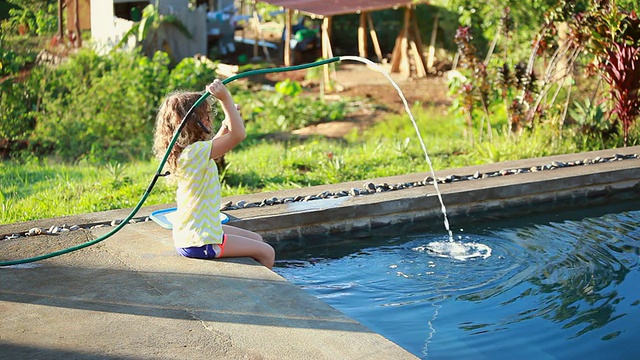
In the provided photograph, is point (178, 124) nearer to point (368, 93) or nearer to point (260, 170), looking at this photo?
point (260, 170)

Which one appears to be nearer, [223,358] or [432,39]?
[223,358]

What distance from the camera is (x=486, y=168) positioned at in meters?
7.50

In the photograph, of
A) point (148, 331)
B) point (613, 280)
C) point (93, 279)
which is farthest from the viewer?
point (613, 280)

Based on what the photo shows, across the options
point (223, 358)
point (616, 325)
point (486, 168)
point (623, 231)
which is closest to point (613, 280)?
point (616, 325)

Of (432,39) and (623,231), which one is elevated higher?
(432,39)

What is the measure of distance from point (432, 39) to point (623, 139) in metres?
8.59

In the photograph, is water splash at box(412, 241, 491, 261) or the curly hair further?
water splash at box(412, 241, 491, 261)

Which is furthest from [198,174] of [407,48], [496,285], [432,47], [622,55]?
[432,47]

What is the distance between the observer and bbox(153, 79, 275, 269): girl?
4.80 metres

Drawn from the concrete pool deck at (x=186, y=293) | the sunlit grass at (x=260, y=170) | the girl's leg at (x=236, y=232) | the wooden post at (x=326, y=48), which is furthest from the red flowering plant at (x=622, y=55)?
the wooden post at (x=326, y=48)

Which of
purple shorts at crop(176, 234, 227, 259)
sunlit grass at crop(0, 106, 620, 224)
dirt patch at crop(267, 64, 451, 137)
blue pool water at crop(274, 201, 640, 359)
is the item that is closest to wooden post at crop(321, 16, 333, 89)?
dirt patch at crop(267, 64, 451, 137)

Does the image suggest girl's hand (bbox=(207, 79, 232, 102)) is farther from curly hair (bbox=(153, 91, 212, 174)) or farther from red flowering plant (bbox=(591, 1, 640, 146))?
red flowering plant (bbox=(591, 1, 640, 146))

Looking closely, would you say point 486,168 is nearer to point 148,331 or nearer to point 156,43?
point 148,331

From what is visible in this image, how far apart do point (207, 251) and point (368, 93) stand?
10.2m
